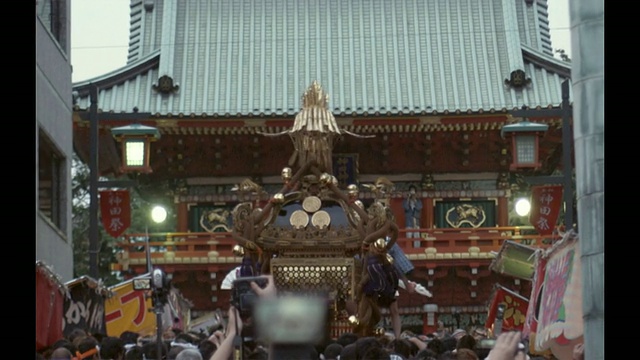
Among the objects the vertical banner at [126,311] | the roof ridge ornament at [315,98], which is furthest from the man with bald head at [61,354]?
the roof ridge ornament at [315,98]

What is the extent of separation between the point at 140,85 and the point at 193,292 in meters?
5.08

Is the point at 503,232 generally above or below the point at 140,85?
below

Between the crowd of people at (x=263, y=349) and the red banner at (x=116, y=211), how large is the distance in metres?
12.5

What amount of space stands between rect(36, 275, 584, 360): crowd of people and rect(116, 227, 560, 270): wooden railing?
1474cm

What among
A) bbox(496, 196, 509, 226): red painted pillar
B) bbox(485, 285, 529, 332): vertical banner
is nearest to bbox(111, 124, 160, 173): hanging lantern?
bbox(485, 285, 529, 332): vertical banner

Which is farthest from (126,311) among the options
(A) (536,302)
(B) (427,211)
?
(B) (427,211)

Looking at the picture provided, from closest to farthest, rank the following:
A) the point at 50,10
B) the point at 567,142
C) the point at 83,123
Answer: the point at 567,142, the point at 50,10, the point at 83,123

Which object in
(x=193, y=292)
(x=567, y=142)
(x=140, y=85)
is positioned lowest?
(x=193, y=292)

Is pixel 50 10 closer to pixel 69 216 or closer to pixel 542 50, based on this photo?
pixel 69 216

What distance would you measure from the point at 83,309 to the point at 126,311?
2.81 meters

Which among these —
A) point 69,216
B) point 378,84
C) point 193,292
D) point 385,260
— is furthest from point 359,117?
point 385,260

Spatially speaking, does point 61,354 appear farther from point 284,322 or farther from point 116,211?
point 116,211

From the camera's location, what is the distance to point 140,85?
33406 millimetres

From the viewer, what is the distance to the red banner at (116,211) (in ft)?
92.0
